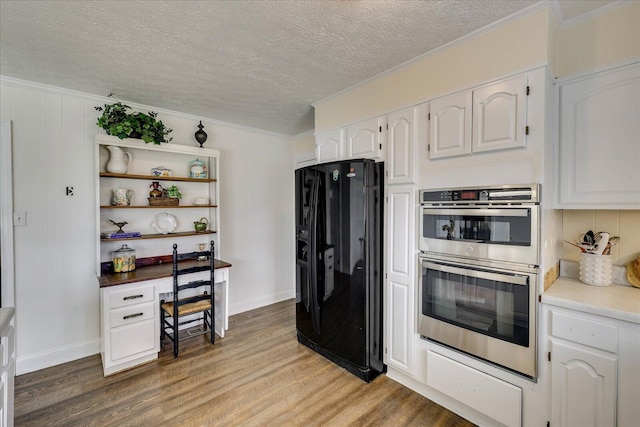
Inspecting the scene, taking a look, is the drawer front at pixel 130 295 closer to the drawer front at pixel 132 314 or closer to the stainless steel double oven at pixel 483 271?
the drawer front at pixel 132 314

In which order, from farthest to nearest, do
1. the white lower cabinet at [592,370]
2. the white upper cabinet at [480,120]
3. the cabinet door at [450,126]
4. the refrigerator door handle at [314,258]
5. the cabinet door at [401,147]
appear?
the refrigerator door handle at [314,258], the cabinet door at [401,147], the cabinet door at [450,126], the white upper cabinet at [480,120], the white lower cabinet at [592,370]

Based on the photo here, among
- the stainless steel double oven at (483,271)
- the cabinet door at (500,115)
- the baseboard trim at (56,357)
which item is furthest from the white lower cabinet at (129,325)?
the cabinet door at (500,115)

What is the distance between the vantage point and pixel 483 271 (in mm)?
1712

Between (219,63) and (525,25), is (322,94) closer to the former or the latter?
(219,63)

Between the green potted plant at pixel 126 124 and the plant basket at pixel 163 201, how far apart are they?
583 mm

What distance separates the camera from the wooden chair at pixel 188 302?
2.61 m

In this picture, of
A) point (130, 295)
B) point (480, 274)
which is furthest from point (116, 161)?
point (480, 274)

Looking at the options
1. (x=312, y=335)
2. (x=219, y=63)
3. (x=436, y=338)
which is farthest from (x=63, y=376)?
(x=436, y=338)

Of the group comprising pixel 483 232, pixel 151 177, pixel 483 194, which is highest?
pixel 151 177

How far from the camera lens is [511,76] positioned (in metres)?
1.63

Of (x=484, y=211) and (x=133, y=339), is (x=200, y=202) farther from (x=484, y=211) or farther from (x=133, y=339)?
(x=484, y=211)

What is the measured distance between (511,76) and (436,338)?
175 cm

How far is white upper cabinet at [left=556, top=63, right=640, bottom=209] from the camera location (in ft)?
4.90

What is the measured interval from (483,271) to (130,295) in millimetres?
2792
